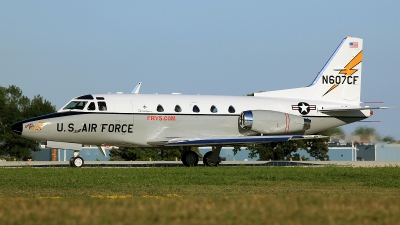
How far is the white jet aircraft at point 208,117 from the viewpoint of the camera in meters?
32.0

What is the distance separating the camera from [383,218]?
383 inches

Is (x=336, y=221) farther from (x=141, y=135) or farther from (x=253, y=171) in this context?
(x=141, y=135)

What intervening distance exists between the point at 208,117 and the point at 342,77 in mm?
8706

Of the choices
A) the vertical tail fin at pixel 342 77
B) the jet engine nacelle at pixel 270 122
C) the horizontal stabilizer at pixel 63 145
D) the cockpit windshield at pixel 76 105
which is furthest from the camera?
the vertical tail fin at pixel 342 77

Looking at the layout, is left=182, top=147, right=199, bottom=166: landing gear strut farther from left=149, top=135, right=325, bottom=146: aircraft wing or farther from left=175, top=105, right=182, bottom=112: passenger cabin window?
left=175, top=105, right=182, bottom=112: passenger cabin window

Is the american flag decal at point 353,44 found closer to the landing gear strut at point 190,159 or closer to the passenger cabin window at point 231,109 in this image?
the passenger cabin window at point 231,109

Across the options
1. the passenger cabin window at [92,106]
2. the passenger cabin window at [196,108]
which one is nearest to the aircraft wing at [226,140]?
the passenger cabin window at [196,108]

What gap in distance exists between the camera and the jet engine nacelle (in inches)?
1341

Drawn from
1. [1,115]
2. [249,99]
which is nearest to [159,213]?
[249,99]

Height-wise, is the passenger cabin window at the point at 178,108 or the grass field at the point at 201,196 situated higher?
the passenger cabin window at the point at 178,108

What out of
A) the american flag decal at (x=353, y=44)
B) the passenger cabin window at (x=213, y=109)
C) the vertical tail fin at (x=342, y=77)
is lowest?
the passenger cabin window at (x=213, y=109)

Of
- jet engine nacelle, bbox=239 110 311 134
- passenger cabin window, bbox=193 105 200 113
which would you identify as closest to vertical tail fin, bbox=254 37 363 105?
jet engine nacelle, bbox=239 110 311 134

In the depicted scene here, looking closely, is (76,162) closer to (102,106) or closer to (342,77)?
(102,106)

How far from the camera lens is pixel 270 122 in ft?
112
